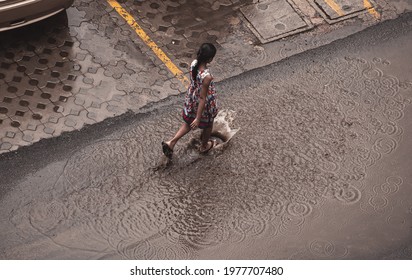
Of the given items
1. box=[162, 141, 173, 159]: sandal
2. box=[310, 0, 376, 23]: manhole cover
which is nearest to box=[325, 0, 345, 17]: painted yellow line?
box=[310, 0, 376, 23]: manhole cover

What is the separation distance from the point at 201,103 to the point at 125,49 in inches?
87.7

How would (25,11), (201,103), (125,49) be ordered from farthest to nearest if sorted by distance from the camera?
1. (125,49)
2. (25,11)
3. (201,103)

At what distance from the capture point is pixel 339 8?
11133 millimetres

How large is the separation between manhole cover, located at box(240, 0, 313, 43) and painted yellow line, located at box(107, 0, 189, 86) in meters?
1.29

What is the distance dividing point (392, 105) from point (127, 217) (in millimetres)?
3693

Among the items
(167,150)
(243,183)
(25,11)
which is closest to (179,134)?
(167,150)

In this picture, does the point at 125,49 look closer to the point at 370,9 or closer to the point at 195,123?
the point at 195,123

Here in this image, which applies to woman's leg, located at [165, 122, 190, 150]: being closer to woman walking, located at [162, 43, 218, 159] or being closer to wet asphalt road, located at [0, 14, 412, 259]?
woman walking, located at [162, 43, 218, 159]

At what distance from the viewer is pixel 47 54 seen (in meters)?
10.1

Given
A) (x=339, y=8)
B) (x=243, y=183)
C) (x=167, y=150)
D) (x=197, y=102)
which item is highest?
(x=197, y=102)

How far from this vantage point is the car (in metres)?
9.49

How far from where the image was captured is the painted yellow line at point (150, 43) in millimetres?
10086
